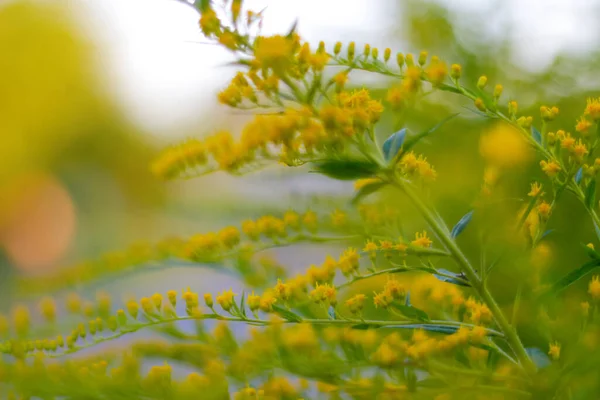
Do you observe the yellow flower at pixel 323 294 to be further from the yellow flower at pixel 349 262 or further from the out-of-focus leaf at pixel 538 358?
the out-of-focus leaf at pixel 538 358

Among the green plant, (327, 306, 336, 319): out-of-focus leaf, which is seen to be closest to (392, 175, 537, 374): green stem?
the green plant

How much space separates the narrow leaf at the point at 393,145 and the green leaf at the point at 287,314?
0.14 metres

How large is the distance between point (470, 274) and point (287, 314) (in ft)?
0.45

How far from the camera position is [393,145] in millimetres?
453

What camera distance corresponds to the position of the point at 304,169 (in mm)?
475

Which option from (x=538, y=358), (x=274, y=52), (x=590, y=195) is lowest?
(x=538, y=358)

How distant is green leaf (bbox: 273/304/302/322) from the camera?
45 cm

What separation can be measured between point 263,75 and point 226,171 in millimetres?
91

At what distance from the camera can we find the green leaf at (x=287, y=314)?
453 mm

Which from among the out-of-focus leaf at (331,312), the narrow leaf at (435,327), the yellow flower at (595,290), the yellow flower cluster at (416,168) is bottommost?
the out-of-focus leaf at (331,312)

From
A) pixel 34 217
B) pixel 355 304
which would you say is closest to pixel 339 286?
pixel 355 304

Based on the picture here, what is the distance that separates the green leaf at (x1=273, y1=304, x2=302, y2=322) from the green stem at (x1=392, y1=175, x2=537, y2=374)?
0.12 metres

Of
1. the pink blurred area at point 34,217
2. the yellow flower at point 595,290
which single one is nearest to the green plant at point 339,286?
the yellow flower at point 595,290

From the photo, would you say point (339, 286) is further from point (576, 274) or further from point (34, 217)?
point (34, 217)
